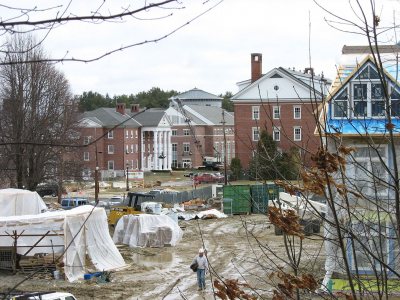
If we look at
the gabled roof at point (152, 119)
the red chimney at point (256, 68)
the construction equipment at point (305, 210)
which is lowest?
the construction equipment at point (305, 210)

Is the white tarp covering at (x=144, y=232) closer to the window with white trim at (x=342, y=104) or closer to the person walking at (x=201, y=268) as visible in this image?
the person walking at (x=201, y=268)

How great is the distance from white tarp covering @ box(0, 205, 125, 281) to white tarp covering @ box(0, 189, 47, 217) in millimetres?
7705

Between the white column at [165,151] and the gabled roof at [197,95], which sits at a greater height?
the gabled roof at [197,95]

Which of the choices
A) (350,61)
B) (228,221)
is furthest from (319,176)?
(228,221)

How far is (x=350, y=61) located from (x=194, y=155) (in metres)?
74.4

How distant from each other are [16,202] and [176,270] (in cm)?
982

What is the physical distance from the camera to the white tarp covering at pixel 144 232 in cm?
3403

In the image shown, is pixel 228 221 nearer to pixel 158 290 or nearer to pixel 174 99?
pixel 158 290

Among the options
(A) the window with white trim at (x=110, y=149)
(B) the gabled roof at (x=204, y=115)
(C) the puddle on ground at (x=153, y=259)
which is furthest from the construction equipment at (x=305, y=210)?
(B) the gabled roof at (x=204, y=115)

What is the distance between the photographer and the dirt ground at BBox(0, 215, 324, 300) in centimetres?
2288

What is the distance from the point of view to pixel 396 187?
4340mm

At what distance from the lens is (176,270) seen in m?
27.9

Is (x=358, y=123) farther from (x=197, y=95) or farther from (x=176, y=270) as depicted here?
(x=197, y=95)

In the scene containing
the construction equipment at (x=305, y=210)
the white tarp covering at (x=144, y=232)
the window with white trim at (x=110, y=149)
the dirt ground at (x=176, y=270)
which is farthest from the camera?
the window with white trim at (x=110, y=149)
